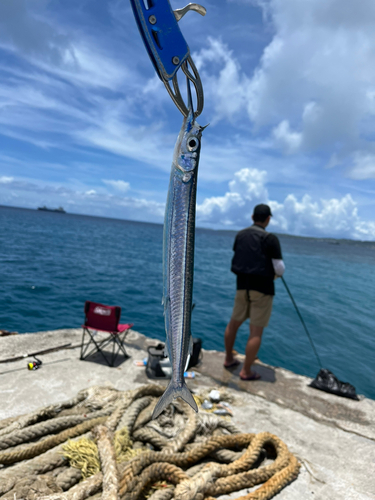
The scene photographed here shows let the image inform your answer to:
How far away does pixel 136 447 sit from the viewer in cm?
356

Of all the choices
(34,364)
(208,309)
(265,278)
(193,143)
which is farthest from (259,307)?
(208,309)

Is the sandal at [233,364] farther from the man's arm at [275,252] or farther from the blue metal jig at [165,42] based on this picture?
the blue metal jig at [165,42]

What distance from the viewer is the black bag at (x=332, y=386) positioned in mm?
5488

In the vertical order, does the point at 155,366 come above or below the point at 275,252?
below

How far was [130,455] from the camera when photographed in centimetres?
329

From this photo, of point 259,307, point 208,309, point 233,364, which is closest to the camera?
point 259,307

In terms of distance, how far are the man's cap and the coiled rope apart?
3.20m

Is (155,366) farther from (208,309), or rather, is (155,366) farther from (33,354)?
(208,309)

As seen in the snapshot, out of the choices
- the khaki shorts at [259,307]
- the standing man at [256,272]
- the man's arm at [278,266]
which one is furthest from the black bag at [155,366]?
the man's arm at [278,266]

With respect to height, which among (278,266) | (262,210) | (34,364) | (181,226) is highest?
(262,210)

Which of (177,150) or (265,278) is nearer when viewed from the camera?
(177,150)

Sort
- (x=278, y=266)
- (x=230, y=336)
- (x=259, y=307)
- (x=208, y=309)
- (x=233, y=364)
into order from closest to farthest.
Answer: (x=278, y=266) < (x=259, y=307) < (x=230, y=336) < (x=233, y=364) < (x=208, y=309)

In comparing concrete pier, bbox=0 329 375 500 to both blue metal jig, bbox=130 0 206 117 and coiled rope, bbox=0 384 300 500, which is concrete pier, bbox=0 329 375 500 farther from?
blue metal jig, bbox=130 0 206 117

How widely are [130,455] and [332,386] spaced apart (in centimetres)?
393
